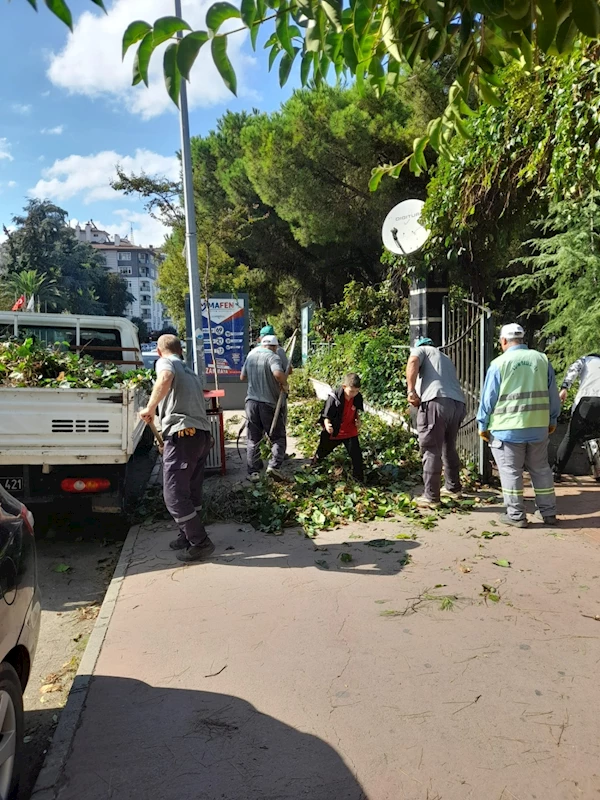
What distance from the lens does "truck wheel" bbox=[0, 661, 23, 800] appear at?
7.61 ft

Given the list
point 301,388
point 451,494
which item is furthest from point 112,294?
point 451,494

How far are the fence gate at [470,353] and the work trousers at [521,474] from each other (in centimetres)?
118

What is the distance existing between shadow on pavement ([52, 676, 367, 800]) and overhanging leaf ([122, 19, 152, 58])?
105 inches

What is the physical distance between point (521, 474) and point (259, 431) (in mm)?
3389

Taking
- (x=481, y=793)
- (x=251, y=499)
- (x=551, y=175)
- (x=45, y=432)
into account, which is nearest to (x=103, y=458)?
(x=45, y=432)

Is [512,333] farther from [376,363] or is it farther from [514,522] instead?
[376,363]

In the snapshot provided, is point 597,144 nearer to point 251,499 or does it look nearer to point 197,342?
point 251,499

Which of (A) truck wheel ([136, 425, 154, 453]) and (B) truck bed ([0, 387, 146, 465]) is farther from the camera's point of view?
(A) truck wheel ([136, 425, 154, 453])

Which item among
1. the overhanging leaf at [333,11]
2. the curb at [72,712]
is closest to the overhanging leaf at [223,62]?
the overhanging leaf at [333,11]

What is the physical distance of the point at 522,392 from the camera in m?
5.43

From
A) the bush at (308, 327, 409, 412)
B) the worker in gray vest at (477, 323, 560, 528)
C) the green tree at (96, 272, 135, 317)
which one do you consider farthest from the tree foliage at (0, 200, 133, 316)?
the worker in gray vest at (477, 323, 560, 528)

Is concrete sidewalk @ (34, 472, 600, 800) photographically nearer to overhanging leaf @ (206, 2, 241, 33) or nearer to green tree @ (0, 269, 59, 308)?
overhanging leaf @ (206, 2, 241, 33)

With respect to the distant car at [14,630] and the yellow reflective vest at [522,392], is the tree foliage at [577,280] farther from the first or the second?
the distant car at [14,630]

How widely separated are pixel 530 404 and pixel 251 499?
2.92 meters
